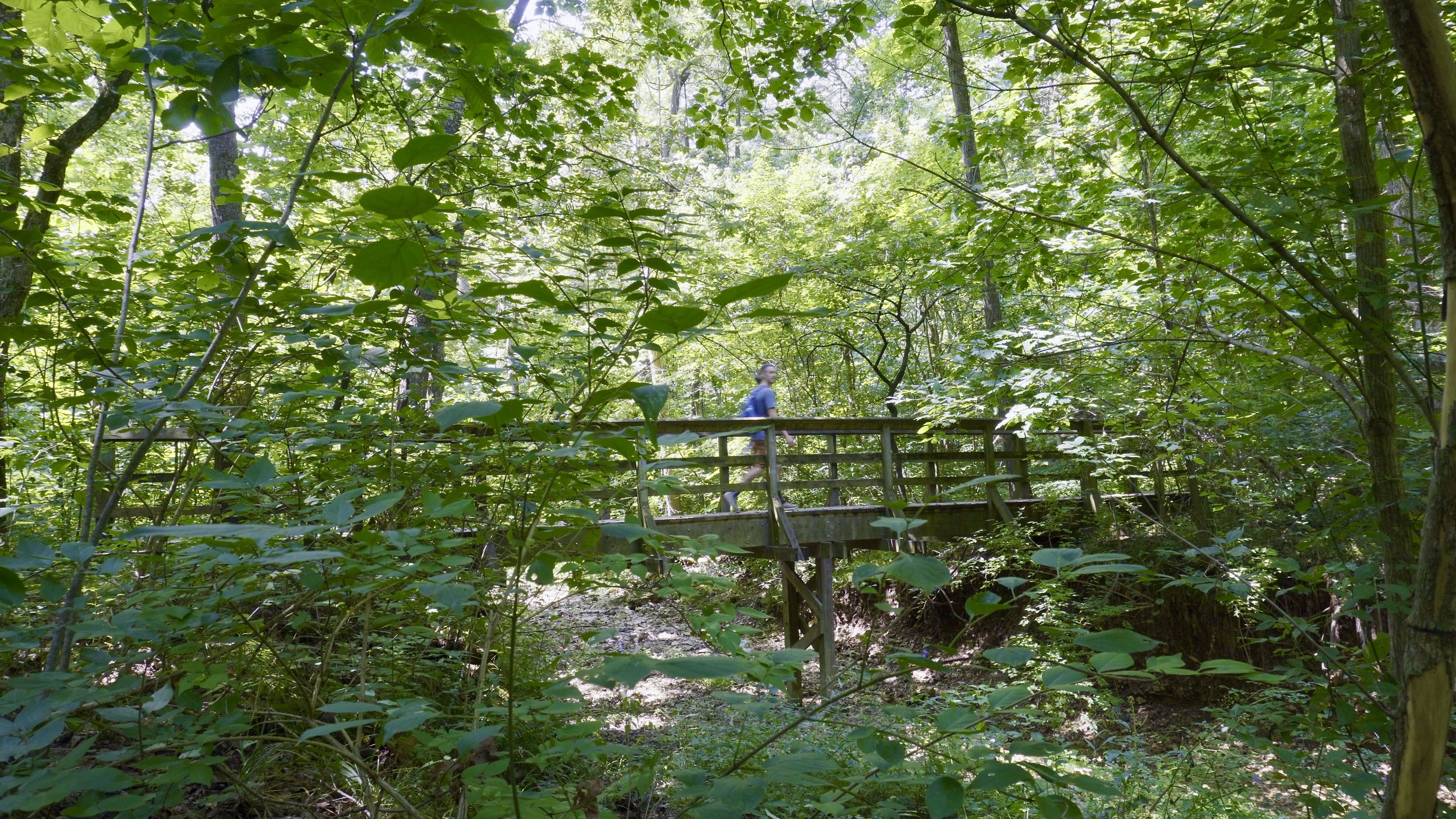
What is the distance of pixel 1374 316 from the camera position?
73.9 inches

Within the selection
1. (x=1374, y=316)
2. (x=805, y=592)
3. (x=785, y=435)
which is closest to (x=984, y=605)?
(x=1374, y=316)

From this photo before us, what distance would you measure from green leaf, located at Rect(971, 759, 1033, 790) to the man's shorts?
623 cm

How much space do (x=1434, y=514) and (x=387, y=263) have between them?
4.31 feet

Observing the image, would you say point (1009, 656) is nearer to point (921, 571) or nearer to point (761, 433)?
point (921, 571)

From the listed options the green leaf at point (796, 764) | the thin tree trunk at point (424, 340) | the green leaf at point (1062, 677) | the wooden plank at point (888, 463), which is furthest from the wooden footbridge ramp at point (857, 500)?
the green leaf at point (1062, 677)

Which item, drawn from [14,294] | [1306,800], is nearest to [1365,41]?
[1306,800]

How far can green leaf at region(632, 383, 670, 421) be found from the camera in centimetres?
82

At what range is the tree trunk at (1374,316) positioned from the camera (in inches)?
67.2

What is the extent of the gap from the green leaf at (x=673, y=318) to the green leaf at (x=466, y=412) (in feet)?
0.59

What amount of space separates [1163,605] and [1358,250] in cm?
601

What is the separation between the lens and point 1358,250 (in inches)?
79.7

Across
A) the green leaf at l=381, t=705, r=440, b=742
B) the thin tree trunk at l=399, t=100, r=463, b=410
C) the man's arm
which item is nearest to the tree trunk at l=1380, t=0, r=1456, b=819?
the green leaf at l=381, t=705, r=440, b=742

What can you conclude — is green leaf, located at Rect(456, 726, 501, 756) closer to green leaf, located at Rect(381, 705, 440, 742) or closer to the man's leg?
green leaf, located at Rect(381, 705, 440, 742)

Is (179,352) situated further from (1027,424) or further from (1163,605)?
(1163,605)
